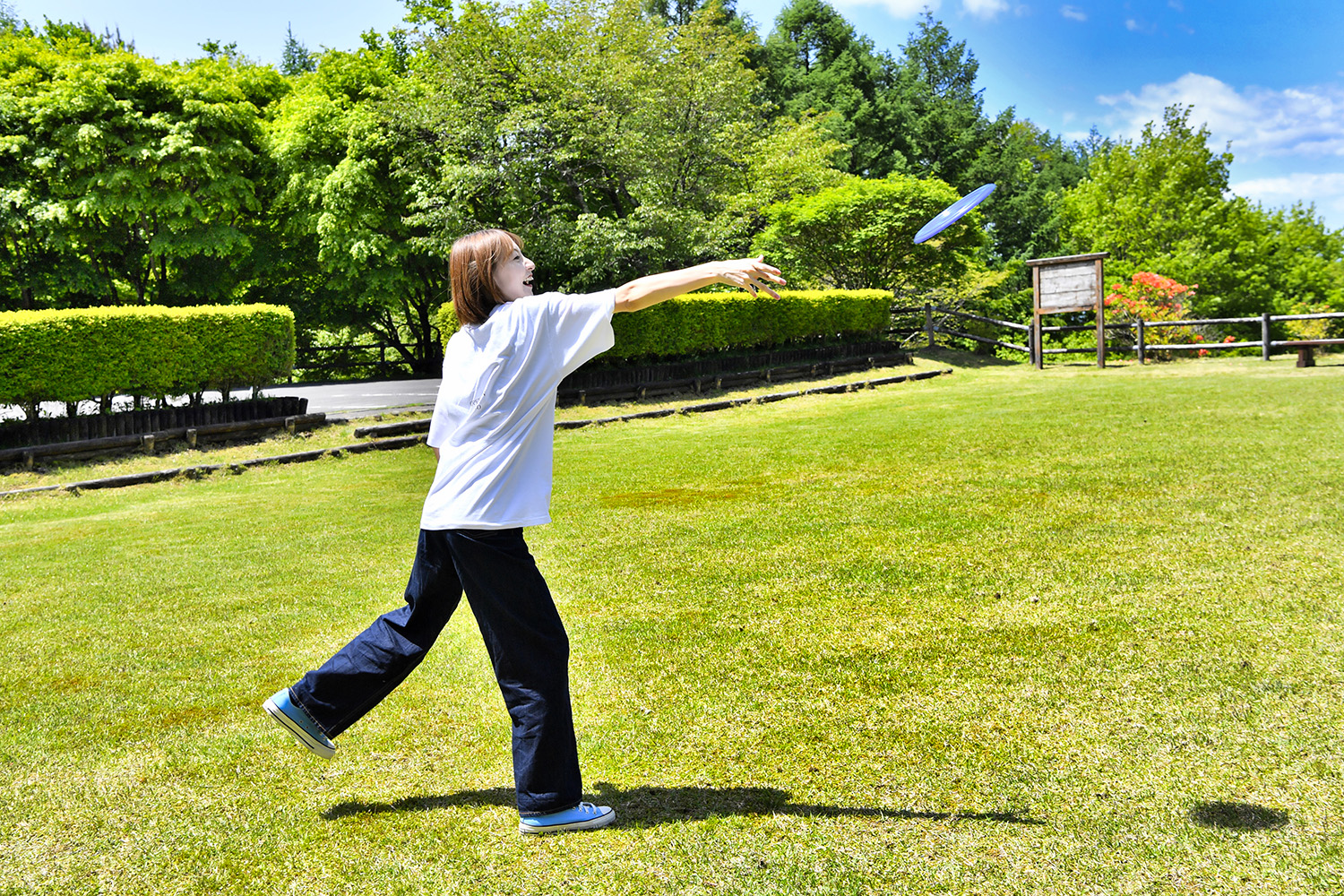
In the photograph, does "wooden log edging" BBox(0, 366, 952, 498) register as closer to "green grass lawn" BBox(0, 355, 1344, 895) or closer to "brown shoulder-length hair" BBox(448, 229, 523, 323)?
"green grass lawn" BBox(0, 355, 1344, 895)

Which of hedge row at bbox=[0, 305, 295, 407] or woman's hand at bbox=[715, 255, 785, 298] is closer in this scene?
woman's hand at bbox=[715, 255, 785, 298]

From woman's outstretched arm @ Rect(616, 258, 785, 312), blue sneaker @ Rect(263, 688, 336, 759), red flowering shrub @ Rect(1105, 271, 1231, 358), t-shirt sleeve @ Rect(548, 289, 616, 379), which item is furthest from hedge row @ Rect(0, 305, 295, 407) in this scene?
red flowering shrub @ Rect(1105, 271, 1231, 358)

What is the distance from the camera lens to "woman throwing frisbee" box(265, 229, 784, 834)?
10.2 feet

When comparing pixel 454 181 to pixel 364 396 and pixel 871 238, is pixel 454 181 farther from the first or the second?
pixel 871 238

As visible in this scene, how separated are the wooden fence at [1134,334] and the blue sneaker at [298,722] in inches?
818

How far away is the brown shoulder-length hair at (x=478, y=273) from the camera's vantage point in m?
3.28

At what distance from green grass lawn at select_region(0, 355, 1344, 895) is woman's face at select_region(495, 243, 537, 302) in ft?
5.99

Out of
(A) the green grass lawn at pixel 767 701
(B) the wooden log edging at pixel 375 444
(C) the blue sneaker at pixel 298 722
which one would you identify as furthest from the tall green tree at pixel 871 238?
(C) the blue sneaker at pixel 298 722

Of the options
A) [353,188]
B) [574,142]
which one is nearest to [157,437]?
Result: [574,142]

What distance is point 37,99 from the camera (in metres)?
22.8

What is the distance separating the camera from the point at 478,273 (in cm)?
328

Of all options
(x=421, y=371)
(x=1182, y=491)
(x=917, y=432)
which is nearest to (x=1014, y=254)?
(x=421, y=371)

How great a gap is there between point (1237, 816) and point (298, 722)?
3.22 meters

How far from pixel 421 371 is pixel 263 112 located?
9.49 meters
